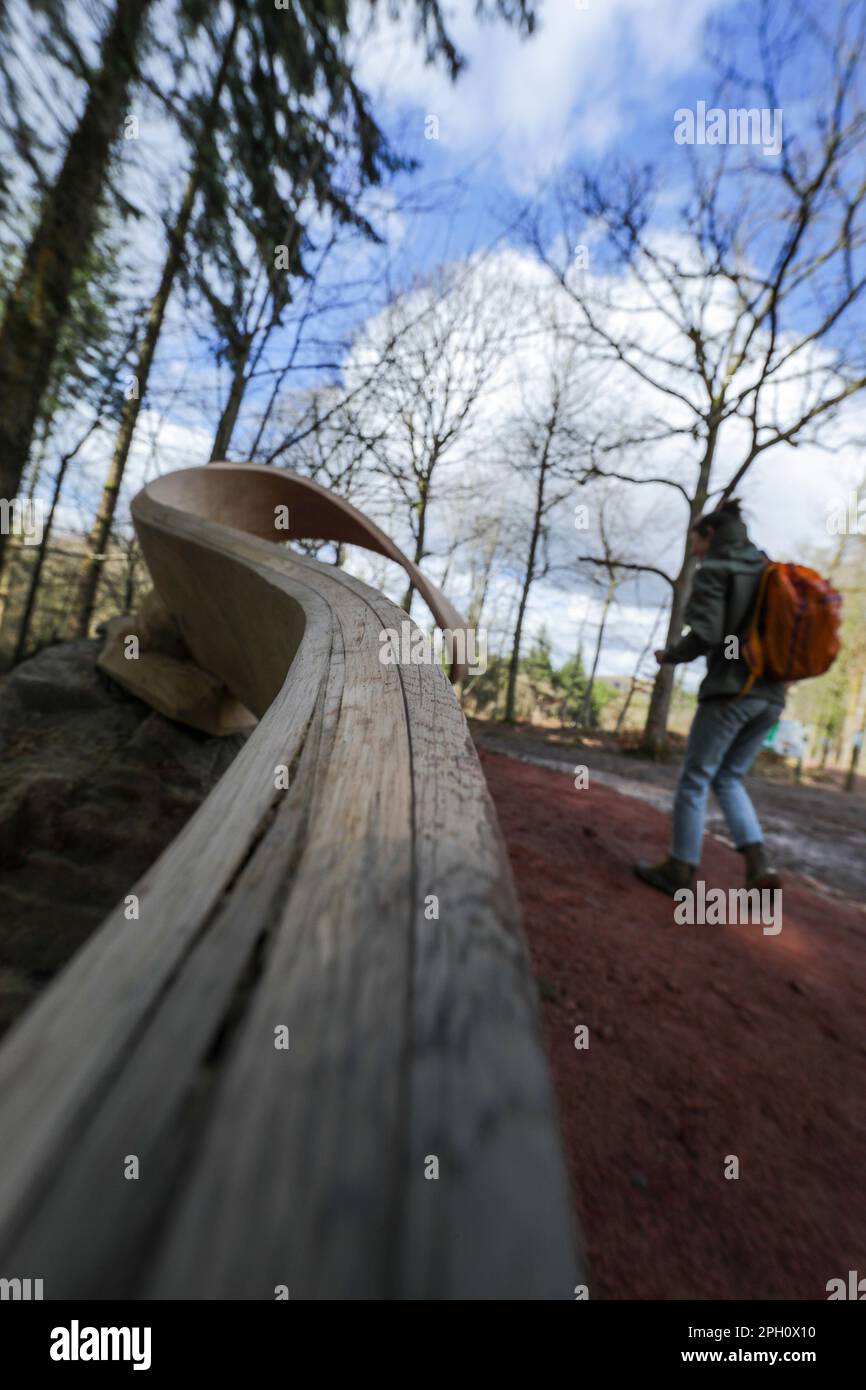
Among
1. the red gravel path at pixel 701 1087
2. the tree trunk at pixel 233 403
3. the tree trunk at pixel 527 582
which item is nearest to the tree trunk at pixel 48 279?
the tree trunk at pixel 233 403

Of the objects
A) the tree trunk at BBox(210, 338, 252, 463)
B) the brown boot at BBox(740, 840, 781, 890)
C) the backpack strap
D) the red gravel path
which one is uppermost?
the tree trunk at BBox(210, 338, 252, 463)

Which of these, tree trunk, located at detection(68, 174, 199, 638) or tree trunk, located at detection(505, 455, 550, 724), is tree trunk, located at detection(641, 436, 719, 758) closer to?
tree trunk, located at detection(505, 455, 550, 724)

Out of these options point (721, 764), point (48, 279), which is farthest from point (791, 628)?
point (48, 279)

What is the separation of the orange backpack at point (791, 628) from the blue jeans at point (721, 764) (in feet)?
0.52

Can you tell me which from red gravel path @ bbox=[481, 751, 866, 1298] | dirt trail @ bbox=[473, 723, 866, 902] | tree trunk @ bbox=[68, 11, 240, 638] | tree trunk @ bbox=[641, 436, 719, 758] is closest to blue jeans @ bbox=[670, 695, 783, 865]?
red gravel path @ bbox=[481, 751, 866, 1298]

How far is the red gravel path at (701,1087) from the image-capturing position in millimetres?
1154

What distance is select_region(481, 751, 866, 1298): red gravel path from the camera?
115 cm

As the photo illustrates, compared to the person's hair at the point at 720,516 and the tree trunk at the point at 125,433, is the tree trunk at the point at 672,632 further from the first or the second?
the tree trunk at the point at 125,433

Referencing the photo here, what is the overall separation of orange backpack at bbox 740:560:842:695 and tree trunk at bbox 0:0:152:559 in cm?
561
